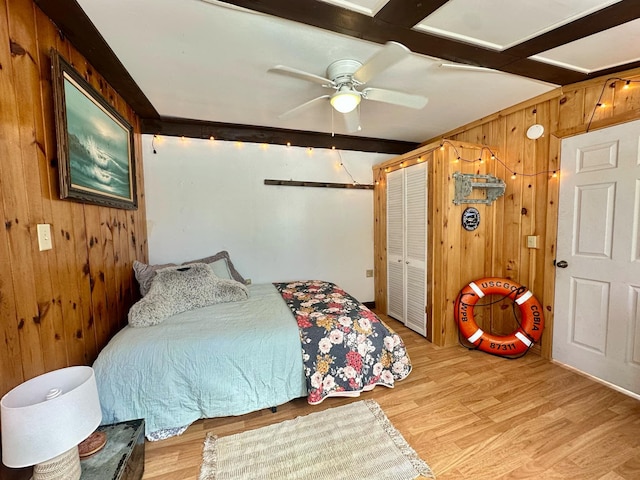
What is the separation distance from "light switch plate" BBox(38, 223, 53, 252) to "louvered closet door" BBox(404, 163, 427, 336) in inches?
112

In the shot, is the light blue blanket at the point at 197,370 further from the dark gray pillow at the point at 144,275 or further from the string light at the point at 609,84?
the string light at the point at 609,84

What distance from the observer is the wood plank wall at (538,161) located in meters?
2.05

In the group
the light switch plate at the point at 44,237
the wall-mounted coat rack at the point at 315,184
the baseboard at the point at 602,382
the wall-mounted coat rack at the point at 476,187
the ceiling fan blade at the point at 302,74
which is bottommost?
the baseboard at the point at 602,382

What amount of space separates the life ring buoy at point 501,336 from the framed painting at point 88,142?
312 cm

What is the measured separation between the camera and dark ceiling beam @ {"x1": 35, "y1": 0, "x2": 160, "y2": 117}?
1374mm

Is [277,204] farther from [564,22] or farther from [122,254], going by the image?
[564,22]

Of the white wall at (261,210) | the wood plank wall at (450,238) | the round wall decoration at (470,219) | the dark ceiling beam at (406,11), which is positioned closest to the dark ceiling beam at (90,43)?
the white wall at (261,210)

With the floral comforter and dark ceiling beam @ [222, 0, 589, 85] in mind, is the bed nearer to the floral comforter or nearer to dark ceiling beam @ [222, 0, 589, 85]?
the floral comforter

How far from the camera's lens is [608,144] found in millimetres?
2021

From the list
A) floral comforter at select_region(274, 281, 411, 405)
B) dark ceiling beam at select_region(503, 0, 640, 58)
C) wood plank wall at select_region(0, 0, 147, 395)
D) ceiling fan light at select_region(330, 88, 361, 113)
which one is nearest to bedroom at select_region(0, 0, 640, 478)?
wood plank wall at select_region(0, 0, 147, 395)

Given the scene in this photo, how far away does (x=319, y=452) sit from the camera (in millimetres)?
1520

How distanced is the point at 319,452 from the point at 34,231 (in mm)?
1827

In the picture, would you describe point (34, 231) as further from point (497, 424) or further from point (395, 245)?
point (395, 245)

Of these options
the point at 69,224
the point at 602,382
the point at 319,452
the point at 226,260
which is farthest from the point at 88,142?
the point at 602,382
